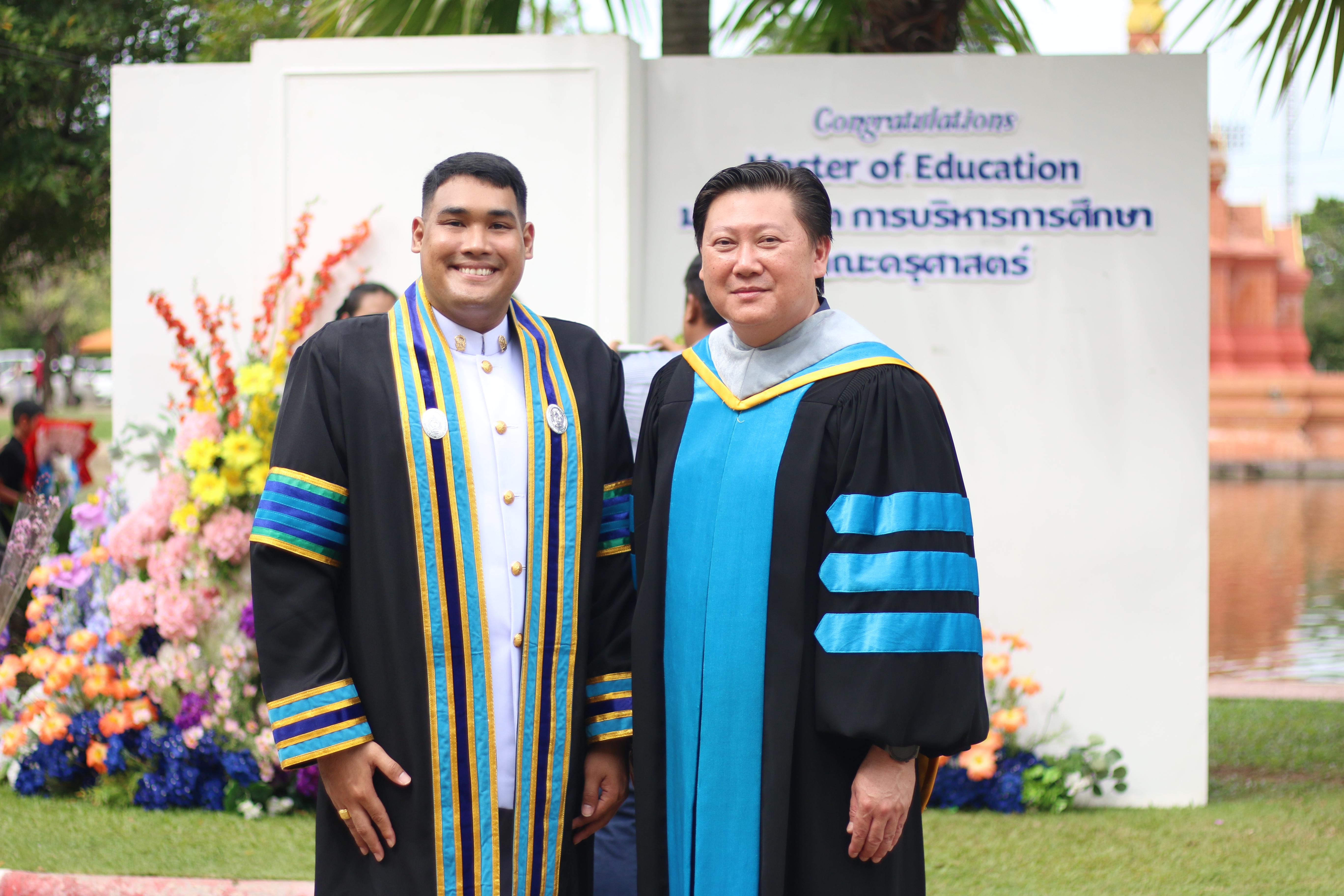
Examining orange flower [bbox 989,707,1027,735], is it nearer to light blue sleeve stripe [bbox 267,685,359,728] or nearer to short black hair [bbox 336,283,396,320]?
short black hair [bbox 336,283,396,320]

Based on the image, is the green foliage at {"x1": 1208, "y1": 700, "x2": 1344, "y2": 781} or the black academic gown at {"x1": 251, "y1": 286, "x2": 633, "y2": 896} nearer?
the black academic gown at {"x1": 251, "y1": 286, "x2": 633, "y2": 896}

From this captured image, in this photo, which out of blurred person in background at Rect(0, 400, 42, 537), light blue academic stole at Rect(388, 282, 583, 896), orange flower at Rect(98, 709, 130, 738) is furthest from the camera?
blurred person in background at Rect(0, 400, 42, 537)

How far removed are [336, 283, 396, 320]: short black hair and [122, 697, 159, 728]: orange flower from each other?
1.64 metres

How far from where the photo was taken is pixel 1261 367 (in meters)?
25.3

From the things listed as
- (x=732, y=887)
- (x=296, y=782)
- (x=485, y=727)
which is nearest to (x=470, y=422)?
(x=485, y=727)

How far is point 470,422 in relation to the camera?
250cm

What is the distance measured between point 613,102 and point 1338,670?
6.12 meters

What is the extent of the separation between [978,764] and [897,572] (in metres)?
2.84

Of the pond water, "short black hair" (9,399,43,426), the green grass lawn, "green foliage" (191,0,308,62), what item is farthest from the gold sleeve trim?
"green foliage" (191,0,308,62)

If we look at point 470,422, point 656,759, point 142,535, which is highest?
point 470,422

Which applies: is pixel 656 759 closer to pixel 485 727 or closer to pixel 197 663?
pixel 485 727

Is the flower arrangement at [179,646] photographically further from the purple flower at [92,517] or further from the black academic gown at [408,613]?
the black academic gown at [408,613]

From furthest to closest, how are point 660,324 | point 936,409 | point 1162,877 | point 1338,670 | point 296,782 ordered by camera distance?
point 1338,670
point 660,324
point 296,782
point 1162,877
point 936,409

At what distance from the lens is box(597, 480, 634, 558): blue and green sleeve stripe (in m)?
2.68
